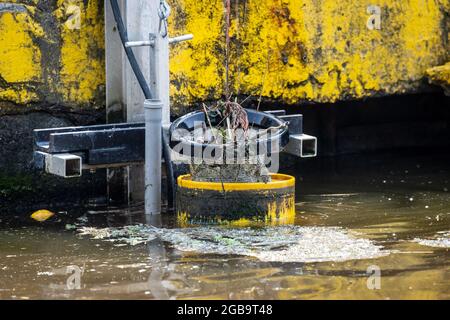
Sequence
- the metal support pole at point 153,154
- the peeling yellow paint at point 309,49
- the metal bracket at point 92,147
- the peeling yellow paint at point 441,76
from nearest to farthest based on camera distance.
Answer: the metal bracket at point 92,147 → the metal support pole at point 153,154 → the peeling yellow paint at point 309,49 → the peeling yellow paint at point 441,76

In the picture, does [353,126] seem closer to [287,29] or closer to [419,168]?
[419,168]

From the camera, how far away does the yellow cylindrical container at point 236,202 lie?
6.19 meters

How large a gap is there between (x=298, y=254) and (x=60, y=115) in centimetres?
223

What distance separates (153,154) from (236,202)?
65 centimetres

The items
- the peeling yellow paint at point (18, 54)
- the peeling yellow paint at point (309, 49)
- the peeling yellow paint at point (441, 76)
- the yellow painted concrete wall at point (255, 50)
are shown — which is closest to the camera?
the peeling yellow paint at point (18, 54)

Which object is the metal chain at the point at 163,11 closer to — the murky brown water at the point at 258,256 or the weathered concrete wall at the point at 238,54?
the weathered concrete wall at the point at 238,54

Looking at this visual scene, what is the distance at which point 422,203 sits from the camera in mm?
6938

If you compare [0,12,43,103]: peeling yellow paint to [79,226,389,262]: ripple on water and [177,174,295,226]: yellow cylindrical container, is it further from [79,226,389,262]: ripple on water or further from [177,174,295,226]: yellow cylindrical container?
[177,174,295,226]: yellow cylindrical container

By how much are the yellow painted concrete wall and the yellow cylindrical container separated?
1202mm

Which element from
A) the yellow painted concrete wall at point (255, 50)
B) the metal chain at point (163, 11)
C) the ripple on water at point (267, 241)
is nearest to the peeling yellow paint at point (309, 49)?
the yellow painted concrete wall at point (255, 50)

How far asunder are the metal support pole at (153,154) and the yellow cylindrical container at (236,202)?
292mm

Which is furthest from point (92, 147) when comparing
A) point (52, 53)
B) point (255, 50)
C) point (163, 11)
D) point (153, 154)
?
point (255, 50)

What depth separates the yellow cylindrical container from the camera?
20.3 feet

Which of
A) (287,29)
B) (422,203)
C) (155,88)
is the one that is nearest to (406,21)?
(287,29)
